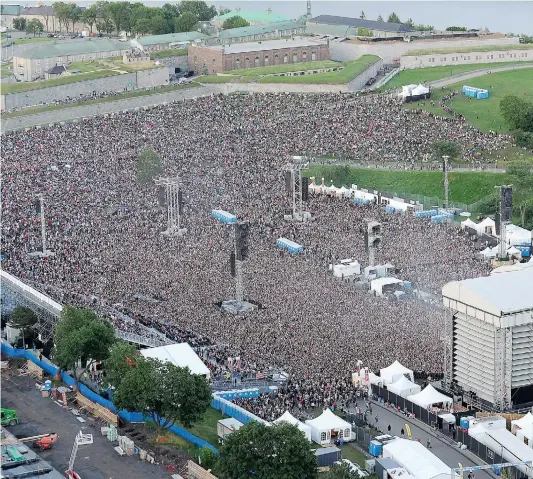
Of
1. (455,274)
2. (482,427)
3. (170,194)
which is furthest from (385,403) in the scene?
(170,194)

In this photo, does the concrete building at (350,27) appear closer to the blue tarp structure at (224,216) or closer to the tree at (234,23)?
the tree at (234,23)

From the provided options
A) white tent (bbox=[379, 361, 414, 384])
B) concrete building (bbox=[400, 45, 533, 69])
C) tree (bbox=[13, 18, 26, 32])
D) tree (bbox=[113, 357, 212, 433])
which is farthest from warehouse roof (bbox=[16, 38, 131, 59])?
tree (bbox=[113, 357, 212, 433])

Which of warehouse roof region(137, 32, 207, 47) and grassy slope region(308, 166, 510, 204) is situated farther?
warehouse roof region(137, 32, 207, 47)

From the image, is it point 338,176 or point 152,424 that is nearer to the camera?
point 152,424

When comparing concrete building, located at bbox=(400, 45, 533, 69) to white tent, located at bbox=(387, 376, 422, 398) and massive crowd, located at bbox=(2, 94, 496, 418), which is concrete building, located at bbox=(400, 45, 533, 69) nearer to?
massive crowd, located at bbox=(2, 94, 496, 418)

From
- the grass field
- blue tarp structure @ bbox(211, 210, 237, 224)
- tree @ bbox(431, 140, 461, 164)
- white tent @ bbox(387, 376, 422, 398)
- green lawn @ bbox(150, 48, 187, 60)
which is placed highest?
green lawn @ bbox(150, 48, 187, 60)

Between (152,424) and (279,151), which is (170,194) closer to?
(279,151)
